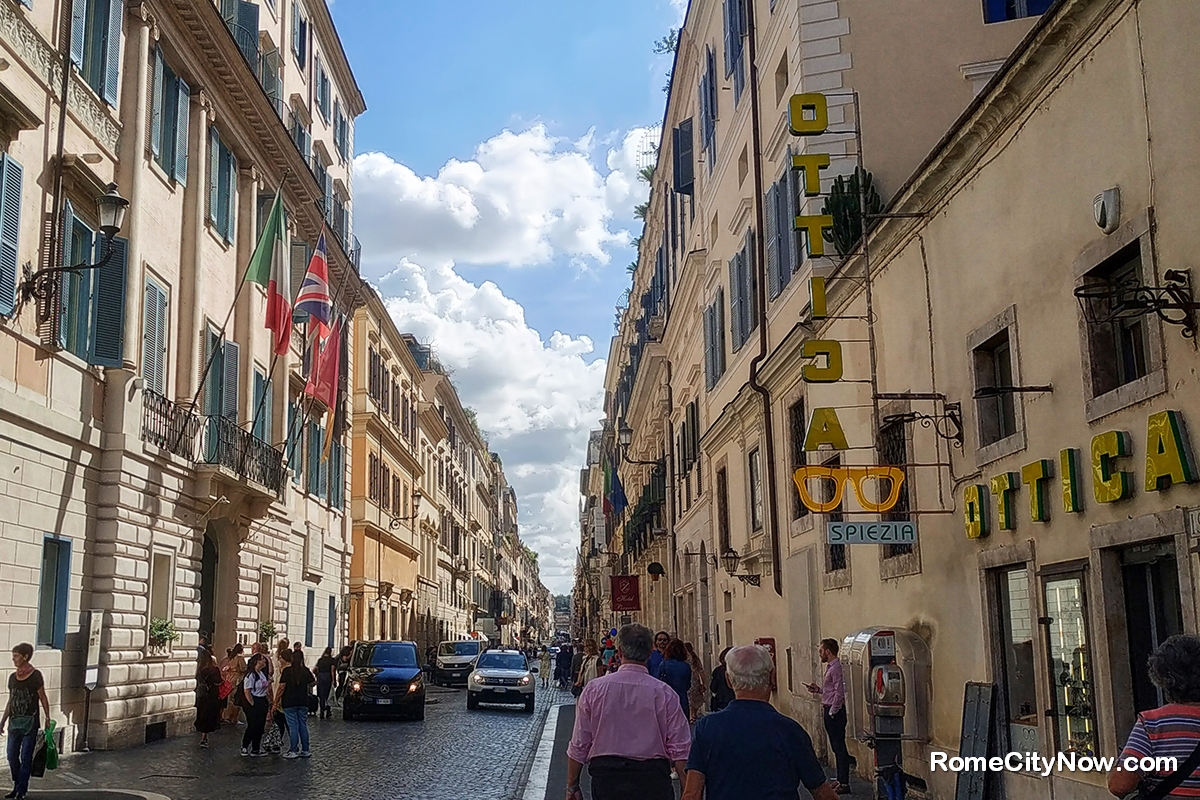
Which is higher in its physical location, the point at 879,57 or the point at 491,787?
the point at 879,57

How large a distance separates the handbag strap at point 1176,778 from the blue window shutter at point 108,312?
1698 cm

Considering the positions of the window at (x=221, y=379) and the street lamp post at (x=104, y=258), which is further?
the window at (x=221, y=379)

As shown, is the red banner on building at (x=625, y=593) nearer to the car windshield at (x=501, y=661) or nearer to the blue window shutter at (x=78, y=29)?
the car windshield at (x=501, y=661)

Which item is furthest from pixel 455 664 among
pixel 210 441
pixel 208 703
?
pixel 208 703

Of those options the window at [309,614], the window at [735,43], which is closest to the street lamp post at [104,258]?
the window at [735,43]

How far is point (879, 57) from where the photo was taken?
16984mm

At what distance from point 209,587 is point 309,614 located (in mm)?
7218

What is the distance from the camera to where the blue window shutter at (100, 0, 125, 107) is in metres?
19.0

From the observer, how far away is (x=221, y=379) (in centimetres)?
2441

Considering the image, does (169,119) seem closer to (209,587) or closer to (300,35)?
(209,587)

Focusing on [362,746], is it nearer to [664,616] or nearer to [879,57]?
[879,57]

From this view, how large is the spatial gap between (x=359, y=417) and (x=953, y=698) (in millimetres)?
33667

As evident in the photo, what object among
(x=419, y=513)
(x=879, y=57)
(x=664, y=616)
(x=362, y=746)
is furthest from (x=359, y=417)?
(x=879, y=57)

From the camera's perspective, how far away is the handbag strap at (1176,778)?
4.57 metres
